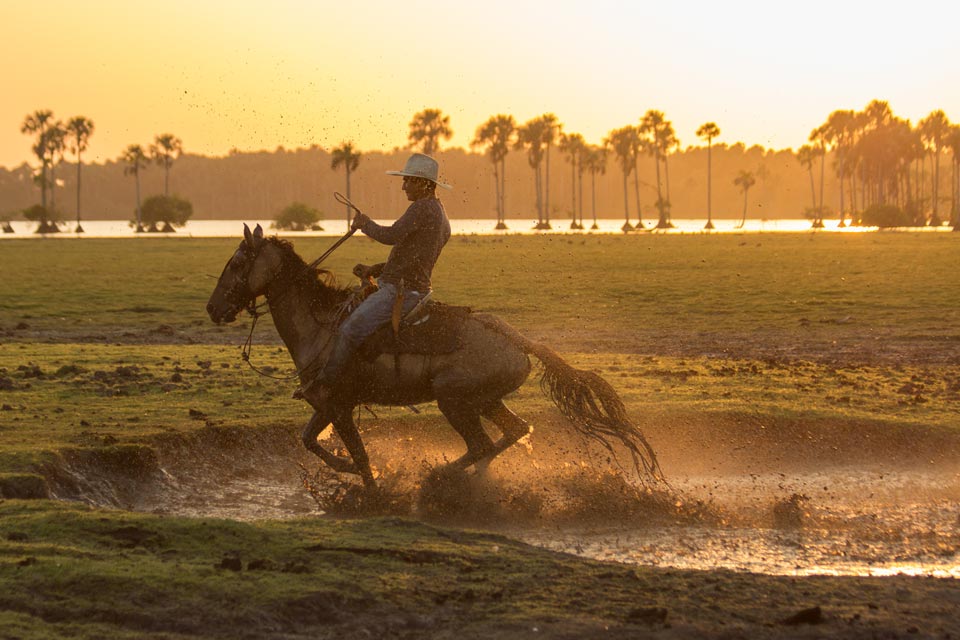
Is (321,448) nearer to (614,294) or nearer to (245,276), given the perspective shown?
(245,276)

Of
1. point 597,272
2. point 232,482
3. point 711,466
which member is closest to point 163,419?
point 232,482

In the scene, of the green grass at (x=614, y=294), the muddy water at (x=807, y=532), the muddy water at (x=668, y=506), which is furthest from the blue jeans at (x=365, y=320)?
the green grass at (x=614, y=294)

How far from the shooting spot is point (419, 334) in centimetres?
1203

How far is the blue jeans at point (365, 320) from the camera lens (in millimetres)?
11766

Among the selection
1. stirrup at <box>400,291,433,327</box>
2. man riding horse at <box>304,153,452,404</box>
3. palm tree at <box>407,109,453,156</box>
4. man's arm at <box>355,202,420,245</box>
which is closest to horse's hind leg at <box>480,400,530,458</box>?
stirrup at <box>400,291,433,327</box>

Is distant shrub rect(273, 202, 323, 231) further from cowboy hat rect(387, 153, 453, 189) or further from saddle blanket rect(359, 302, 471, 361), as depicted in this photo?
cowboy hat rect(387, 153, 453, 189)

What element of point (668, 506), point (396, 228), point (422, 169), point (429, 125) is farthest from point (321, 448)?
point (429, 125)

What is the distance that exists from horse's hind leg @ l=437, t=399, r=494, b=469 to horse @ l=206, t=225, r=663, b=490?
0.03 feet

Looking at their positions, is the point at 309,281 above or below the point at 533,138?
below

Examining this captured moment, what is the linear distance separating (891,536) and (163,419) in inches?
357

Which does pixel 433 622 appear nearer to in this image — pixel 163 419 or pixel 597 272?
pixel 163 419

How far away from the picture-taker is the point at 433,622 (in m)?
7.31

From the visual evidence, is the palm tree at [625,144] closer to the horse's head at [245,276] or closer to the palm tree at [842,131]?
the palm tree at [842,131]

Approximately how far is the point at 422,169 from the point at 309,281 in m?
1.93
